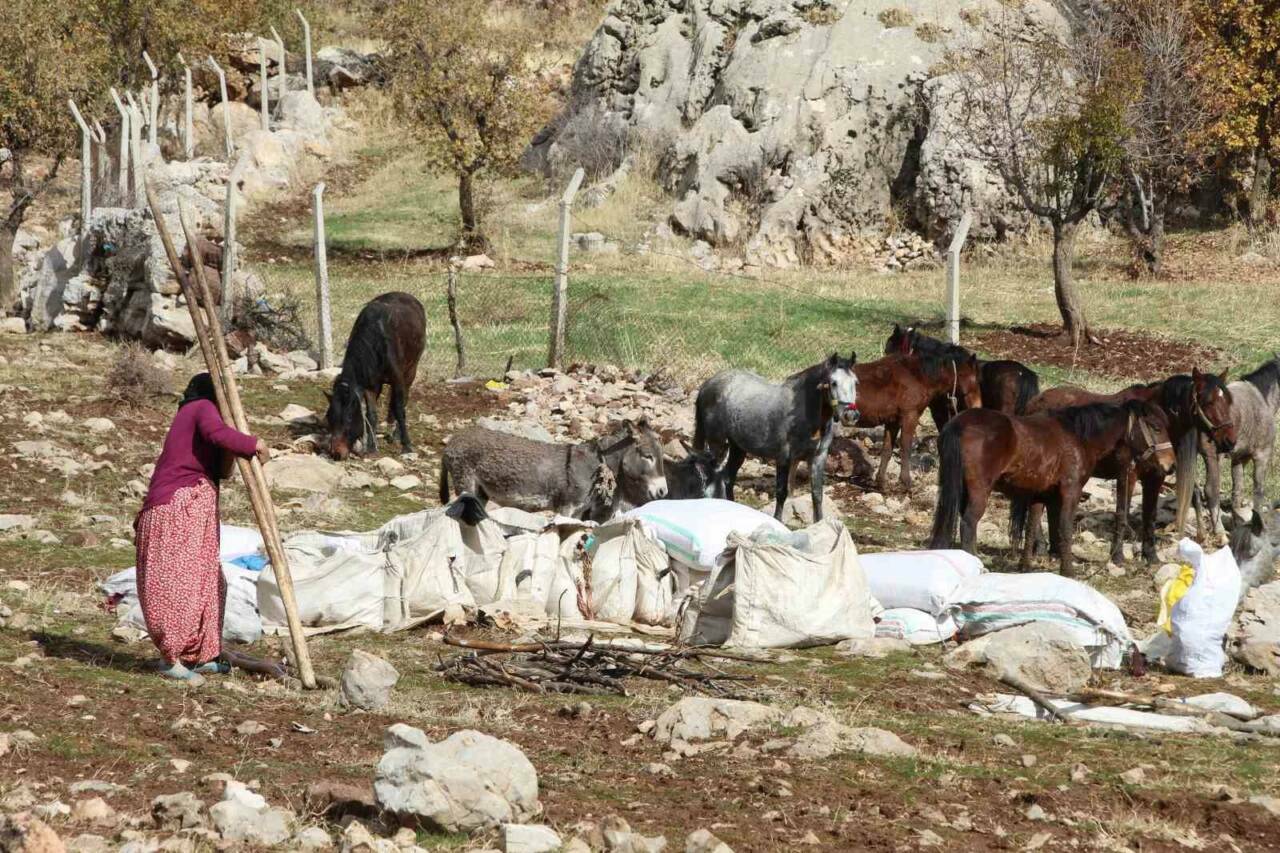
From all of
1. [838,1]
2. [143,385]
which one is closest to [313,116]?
[838,1]

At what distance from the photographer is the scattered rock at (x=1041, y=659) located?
27.2 feet

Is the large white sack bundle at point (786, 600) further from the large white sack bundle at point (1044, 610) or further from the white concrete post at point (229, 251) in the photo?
the white concrete post at point (229, 251)

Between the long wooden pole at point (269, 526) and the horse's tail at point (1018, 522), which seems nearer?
the long wooden pole at point (269, 526)

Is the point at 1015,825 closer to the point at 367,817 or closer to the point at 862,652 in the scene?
the point at 367,817

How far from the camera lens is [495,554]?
32.5 feet

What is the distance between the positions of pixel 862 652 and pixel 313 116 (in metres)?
35.7

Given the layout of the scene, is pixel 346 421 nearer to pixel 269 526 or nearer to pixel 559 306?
pixel 559 306

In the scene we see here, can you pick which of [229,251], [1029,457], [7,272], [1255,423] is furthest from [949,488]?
[7,272]

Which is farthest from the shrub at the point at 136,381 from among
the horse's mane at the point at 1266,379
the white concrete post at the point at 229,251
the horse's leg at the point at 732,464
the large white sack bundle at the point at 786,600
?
the horse's mane at the point at 1266,379

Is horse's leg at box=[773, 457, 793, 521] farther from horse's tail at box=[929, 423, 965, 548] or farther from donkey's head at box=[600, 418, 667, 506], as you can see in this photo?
horse's tail at box=[929, 423, 965, 548]

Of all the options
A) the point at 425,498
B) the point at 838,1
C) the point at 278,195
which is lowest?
the point at 425,498

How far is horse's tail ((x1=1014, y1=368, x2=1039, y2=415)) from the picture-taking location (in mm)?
15023

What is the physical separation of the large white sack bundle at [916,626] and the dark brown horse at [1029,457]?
2.00 m

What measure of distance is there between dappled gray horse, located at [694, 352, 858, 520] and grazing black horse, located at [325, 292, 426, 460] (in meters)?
3.47
